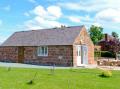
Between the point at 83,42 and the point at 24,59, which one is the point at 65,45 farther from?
the point at 24,59

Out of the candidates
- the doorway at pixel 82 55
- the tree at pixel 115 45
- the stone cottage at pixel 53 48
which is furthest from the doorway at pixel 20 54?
the tree at pixel 115 45

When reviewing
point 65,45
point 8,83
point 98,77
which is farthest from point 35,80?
point 65,45

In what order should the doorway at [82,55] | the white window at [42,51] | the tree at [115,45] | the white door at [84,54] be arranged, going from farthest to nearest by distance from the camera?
1. the tree at [115,45]
2. the white window at [42,51]
3. the white door at [84,54]
4. the doorway at [82,55]

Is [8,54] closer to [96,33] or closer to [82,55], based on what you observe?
[82,55]

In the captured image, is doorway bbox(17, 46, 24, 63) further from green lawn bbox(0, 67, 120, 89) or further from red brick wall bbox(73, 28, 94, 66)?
green lawn bbox(0, 67, 120, 89)

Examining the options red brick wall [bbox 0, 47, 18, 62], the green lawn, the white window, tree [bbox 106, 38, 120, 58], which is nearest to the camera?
the green lawn

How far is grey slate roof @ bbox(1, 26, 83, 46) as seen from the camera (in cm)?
4175

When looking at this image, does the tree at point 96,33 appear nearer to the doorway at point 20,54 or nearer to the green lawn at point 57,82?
the doorway at point 20,54

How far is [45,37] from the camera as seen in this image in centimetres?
4534

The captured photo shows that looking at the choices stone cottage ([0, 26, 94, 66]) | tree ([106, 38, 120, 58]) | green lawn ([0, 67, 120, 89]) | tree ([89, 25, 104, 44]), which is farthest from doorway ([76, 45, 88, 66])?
tree ([89, 25, 104, 44])

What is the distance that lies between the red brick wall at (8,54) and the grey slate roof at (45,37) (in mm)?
880

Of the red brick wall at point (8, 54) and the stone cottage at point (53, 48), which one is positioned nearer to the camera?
the stone cottage at point (53, 48)

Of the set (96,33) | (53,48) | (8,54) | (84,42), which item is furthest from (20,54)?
(96,33)

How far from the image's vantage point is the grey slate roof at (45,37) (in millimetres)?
41750
